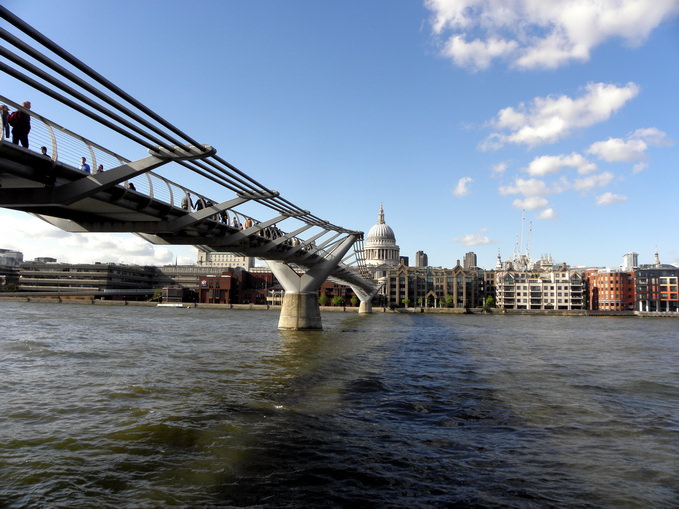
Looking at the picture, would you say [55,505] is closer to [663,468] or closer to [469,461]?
[469,461]

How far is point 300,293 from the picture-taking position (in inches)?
1800

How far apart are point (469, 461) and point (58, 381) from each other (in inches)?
549

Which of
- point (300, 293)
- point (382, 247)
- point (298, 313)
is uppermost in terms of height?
point (382, 247)

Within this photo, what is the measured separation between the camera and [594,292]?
5674 inches

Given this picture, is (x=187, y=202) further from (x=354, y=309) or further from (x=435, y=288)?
(x=435, y=288)

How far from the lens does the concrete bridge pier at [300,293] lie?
45.2 m

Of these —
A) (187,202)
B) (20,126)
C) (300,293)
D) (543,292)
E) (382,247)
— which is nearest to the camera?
(20,126)

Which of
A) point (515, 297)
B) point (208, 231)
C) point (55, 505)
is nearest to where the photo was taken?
point (55, 505)

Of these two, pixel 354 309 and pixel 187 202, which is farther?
pixel 354 309

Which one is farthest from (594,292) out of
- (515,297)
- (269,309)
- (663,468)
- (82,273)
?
(663,468)

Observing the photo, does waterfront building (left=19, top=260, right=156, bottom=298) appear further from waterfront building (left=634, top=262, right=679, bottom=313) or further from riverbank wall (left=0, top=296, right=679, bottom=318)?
waterfront building (left=634, top=262, right=679, bottom=313)

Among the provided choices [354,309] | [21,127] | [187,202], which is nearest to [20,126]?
[21,127]

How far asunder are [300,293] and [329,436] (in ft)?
115

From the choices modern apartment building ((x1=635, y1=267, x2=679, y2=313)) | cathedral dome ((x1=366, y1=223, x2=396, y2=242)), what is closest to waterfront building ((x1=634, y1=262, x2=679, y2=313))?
modern apartment building ((x1=635, y1=267, x2=679, y2=313))
